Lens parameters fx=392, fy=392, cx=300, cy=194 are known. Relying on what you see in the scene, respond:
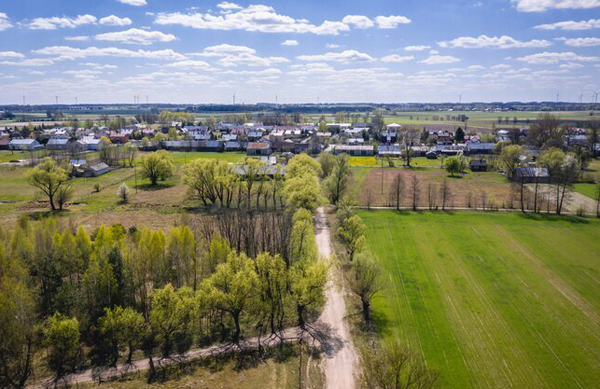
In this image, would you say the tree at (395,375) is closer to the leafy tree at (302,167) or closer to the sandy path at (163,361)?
the sandy path at (163,361)

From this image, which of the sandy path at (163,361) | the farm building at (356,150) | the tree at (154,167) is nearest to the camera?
the sandy path at (163,361)

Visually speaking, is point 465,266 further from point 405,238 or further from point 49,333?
point 49,333

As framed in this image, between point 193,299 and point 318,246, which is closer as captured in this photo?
point 193,299

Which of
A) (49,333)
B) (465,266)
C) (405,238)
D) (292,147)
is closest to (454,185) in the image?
(405,238)

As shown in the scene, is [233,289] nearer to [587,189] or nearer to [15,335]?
[15,335]

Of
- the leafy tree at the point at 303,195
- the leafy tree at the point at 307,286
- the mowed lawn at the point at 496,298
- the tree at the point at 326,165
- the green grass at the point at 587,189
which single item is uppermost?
the tree at the point at 326,165

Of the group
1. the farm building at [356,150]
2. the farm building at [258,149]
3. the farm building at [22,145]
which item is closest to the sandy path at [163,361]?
the farm building at [258,149]

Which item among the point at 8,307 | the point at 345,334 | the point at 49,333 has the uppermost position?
the point at 8,307
